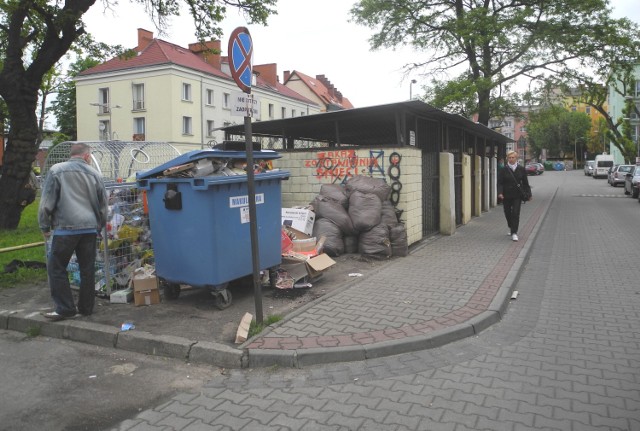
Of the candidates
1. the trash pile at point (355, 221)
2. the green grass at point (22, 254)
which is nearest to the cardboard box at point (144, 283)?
the green grass at point (22, 254)

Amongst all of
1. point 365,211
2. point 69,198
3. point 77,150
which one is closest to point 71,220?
point 69,198

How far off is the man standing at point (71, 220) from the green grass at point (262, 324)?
1.89 m

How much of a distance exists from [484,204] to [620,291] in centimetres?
1189

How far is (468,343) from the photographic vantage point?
4613mm

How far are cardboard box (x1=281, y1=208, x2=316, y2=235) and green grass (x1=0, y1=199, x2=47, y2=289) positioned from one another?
148 inches

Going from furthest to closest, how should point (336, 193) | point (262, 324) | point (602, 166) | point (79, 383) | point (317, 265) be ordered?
1. point (602, 166)
2. point (336, 193)
3. point (317, 265)
4. point (262, 324)
5. point (79, 383)

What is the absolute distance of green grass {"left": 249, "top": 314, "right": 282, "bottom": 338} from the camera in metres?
4.63

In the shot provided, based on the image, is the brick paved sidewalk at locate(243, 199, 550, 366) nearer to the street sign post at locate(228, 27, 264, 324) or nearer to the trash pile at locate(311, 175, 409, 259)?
the trash pile at locate(311, 175, 409, 259)

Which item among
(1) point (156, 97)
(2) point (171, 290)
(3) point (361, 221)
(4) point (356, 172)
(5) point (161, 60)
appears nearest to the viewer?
(2) point (171, 290)

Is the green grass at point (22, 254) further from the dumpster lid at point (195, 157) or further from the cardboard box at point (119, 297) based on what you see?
the dumpster lid at point (195, 157)

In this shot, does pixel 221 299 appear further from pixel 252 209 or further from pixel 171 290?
pixel 252 209

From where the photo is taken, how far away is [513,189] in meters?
10.4

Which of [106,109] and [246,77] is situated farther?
[106,109]

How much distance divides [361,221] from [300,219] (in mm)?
1027
